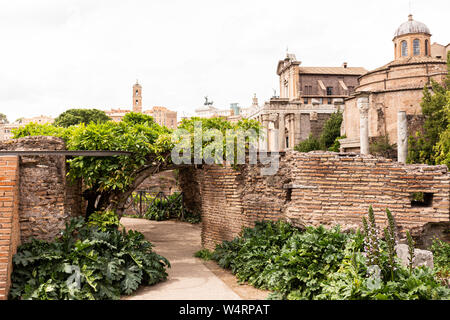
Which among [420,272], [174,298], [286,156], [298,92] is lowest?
[174,298]

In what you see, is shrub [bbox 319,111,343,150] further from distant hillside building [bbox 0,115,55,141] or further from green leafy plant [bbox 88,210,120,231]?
green leafy plant [bbox 88,210,120,231]

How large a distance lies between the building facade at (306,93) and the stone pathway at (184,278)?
29111mm

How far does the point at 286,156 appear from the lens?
781 cm

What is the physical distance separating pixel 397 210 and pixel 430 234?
1025 mm

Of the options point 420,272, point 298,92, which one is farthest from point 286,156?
point 298,92

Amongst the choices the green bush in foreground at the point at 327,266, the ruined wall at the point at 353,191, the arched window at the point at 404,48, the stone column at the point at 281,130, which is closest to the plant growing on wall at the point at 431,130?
the ruined wall at the point at 353,191

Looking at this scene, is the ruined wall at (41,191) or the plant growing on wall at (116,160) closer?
the ruined wall at (41,191)

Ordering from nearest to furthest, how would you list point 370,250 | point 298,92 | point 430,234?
1. point 370,250
2. point 430,234
3. point 298,92

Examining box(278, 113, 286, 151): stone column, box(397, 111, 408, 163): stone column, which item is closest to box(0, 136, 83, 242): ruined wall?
box(397, 111, 408, 163): stone column

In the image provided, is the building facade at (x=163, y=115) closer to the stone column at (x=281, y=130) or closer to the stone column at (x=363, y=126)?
the stone column at (x=281, y=130)

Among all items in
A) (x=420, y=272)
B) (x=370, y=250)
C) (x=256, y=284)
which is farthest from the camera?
(x=256, y=284)

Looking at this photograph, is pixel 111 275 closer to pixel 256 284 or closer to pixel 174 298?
pixel 174 298

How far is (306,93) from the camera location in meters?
53.1

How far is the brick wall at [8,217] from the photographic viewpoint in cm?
561
